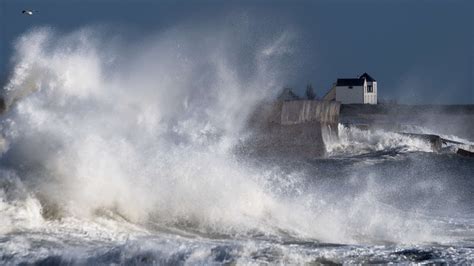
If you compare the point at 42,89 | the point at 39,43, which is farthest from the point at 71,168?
the point at 39,43

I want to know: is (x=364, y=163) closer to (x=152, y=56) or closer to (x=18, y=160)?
(x=152, y=56)

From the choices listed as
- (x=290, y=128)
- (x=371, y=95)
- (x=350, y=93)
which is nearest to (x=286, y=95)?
(x=290, y=128)

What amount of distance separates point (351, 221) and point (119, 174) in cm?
387

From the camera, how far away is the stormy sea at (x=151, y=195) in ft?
35.3

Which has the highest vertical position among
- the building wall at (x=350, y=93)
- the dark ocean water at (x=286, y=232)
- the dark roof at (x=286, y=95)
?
the building wall at (x=350, y=93)

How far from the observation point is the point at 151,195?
1398 cm

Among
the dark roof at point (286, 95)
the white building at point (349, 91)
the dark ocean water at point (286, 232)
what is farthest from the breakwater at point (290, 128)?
the white building at point (349, 91)

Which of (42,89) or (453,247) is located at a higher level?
(42,89)

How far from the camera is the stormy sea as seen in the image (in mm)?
10773

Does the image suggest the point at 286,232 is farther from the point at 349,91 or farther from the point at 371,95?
the point at 371,95

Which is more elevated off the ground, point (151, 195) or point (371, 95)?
point (371, 95)

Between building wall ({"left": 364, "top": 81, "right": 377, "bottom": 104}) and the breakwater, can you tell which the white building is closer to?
building wall ({"left": 364, "top": 81, "right": 377, "bottom": 104})

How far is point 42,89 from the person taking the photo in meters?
14.6

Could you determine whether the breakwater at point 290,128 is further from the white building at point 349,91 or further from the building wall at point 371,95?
the building wall at point 371,95
